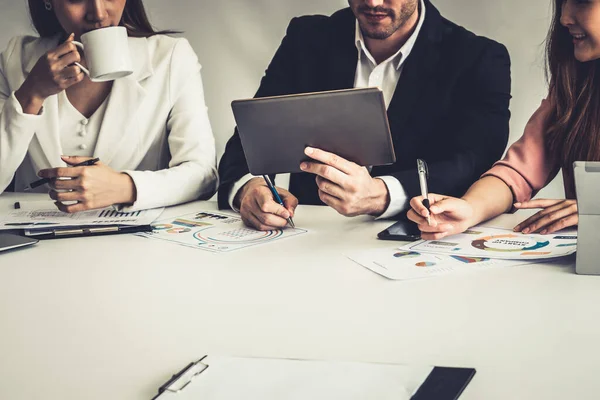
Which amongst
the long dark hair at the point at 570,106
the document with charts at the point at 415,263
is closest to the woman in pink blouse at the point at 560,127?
the long dark hair at the point at 570,106

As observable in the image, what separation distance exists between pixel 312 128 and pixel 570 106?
2.18ft

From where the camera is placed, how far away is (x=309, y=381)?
0.68m

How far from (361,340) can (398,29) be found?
1.20 m

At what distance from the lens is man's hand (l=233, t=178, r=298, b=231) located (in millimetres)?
1343

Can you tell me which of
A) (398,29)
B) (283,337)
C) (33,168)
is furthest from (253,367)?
(33,168)

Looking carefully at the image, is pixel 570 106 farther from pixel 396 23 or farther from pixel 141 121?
pixel 141 121

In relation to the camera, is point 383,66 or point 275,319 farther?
point 383,66

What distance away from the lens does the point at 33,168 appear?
202cm

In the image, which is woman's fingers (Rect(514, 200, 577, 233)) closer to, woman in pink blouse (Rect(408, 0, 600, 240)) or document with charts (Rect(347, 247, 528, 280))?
woman in pink blouse (Rect(408, 0, 600, 240))

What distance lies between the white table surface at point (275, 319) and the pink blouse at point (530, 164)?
45 centimetres

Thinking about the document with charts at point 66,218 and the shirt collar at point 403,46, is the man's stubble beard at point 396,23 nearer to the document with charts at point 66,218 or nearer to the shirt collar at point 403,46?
the shirt collar at point 403,46

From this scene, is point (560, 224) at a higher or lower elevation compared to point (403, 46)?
lower

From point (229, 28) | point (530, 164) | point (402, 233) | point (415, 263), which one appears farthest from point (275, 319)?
point (229, 28)

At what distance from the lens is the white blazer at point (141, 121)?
1766 mm
